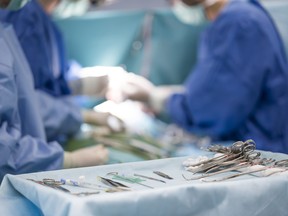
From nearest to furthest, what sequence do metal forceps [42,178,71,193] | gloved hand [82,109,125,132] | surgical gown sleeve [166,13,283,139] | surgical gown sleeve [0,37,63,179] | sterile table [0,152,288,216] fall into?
sterile table [0,152,288,216] < metal forceps [42,178,71,193] < surgical gown sleeve [0,37,63,179] < surgical gown sleeve [166,13,283,139] < gloved hand [82,109,125,132]

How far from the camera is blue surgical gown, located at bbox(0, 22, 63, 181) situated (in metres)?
1.50

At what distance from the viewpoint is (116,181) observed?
1241mm

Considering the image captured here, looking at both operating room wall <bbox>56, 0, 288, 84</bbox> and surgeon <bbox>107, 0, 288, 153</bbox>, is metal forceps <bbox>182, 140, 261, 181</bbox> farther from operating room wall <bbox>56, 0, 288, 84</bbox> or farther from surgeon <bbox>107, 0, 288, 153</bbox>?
operating room wall <bbox>56, 0, 288, 84</bbox>

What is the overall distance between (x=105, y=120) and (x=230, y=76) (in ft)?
1.94

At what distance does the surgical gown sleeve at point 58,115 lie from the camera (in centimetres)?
206

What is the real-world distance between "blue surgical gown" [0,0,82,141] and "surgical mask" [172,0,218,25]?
2.69 ft

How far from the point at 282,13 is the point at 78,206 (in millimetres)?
1874

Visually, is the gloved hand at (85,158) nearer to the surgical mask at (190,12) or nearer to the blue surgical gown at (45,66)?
the blue surgical gown at (45,66)

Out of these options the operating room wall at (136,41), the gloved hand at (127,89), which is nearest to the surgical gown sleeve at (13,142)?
the gloved hand at (127,89)

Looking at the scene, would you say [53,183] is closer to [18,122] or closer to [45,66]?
[18,122]

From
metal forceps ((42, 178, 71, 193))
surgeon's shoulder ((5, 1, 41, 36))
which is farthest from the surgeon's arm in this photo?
metal forceps ((42, 178, 71, 193))

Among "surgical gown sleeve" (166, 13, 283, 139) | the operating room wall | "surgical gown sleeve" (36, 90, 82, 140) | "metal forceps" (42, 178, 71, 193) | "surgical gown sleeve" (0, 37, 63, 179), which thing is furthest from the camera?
the operating room wall

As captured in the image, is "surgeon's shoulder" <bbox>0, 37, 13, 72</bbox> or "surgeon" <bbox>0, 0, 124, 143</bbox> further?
"surgeon" <bbox>0, 0, 124, 143</bbox>

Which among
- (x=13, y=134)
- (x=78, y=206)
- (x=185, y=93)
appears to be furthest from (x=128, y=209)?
(x=185, y=93)
